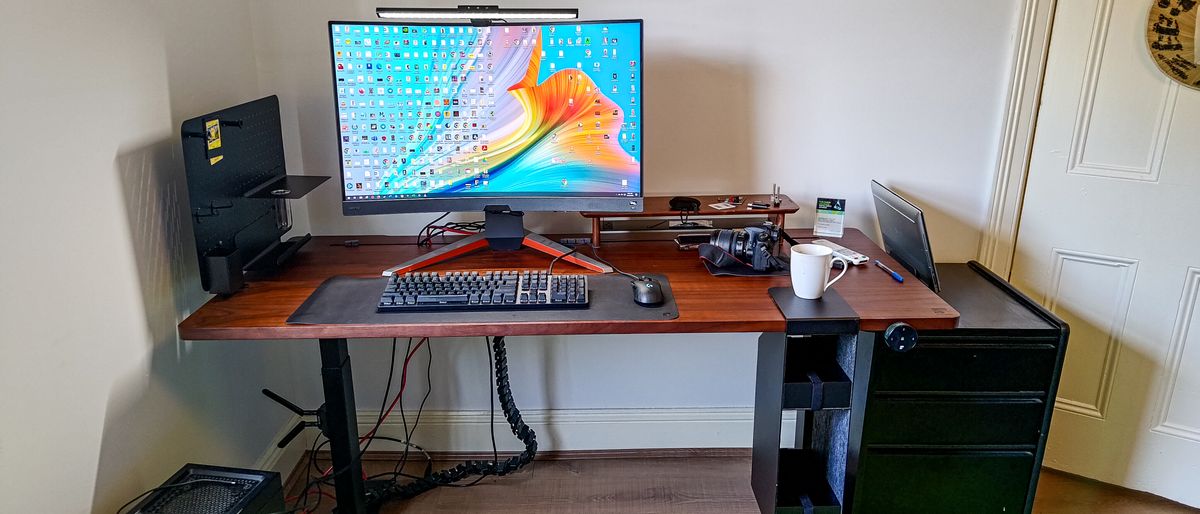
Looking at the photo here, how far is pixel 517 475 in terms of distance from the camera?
7.45ft

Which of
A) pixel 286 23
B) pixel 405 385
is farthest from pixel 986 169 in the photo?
pixel 286 23

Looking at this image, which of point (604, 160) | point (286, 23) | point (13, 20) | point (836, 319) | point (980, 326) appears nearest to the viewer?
point (13, 20)

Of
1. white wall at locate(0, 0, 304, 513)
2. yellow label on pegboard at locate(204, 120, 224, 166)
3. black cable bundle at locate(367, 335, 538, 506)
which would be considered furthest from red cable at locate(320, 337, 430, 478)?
yellow label on pegboard at locate(204, 120, 224, 166)

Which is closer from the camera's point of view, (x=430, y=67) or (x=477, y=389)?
(x=430, y=67)

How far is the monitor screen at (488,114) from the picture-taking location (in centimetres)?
171

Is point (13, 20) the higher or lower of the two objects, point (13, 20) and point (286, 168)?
the higher

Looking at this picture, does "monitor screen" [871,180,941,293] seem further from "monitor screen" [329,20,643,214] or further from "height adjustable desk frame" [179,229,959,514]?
"monitor screen" [329,20,643,214]

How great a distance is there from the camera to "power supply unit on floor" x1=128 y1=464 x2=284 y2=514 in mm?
1420

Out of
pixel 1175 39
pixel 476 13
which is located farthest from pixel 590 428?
pixel 1175 39

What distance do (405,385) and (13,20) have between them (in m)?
1.38


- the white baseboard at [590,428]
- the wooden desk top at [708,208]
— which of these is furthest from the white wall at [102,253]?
the wooden desk top at [708,208]

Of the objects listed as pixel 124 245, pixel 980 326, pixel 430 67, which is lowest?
pixel 980 326

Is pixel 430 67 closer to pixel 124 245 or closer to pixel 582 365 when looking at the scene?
pixel 124 245

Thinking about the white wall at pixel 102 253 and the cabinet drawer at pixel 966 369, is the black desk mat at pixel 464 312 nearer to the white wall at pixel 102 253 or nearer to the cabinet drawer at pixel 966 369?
the white wall at pixel 102 253
